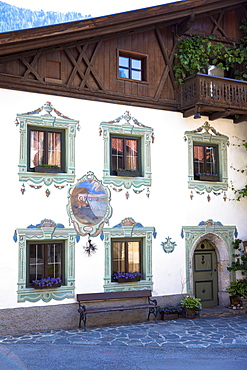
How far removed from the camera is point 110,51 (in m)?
13.1

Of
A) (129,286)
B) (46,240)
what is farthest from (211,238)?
(46,240)

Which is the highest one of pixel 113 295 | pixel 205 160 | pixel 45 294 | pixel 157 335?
pixel 205 160

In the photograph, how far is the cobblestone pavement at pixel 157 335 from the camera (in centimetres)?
1030

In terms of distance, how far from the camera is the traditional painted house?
11570 millimetres

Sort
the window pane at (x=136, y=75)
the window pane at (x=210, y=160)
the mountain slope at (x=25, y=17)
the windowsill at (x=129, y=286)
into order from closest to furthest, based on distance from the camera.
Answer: the windowsill at (x=129, y=286)
the window pane at (x=136, y=75)
the window pane at (x=210, y=160)
the mountain slope at (x=25, y=17)

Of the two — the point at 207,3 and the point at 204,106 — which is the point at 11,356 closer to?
the point at 204,106

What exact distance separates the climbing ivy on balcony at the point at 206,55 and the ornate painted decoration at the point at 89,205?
4316mm

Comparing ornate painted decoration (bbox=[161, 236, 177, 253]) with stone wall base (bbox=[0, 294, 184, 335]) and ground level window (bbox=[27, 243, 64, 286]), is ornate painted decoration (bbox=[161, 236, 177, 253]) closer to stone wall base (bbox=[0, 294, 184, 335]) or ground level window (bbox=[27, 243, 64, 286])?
stone wall base (bbox=[0, 294, 184, 335])

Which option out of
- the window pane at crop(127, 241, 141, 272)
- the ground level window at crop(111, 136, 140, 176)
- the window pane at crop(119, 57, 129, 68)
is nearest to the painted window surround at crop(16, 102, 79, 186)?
the ground level window at crop(111, 136, 140, 176)

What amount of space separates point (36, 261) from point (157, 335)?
359 centimetres

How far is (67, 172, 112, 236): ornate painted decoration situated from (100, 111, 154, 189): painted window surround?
1.30 feet

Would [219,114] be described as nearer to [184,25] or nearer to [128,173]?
[184,25]

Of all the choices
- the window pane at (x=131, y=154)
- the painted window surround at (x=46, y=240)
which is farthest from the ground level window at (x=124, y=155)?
the painted window surround at (x=46, y=240)

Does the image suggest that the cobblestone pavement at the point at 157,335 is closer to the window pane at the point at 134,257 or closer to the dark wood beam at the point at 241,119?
the window pane at the point at 134,257
